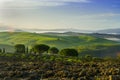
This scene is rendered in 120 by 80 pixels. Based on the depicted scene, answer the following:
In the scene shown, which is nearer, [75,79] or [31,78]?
[75,79]

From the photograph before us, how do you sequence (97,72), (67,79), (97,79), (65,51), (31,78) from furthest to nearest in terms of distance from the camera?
(65,51) < (97,72) < (31,78) < (67,79) < (97,79)

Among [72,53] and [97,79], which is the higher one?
[97,79]

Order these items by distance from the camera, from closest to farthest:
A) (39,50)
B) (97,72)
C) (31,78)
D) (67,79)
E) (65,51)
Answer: (67,79), (31,78), (97,72), (65,51), (39,50)

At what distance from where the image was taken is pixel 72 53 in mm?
112000

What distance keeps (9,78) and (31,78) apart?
2502 millimetres

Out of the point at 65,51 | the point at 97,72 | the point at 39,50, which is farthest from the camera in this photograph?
the point at 39,50

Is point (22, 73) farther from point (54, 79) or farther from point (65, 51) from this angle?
point (65, 51)

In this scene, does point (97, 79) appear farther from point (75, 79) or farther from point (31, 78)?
point (31, 78)

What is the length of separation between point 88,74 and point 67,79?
12.2 ft

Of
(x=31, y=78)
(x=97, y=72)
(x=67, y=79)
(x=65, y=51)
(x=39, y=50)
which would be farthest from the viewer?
(x=39, y=50)

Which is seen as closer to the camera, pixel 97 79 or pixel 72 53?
pixel 97 79

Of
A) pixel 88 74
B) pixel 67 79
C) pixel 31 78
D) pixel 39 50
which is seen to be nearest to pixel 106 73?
pixel 88 74

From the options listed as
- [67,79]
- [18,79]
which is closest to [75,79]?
[67,79]

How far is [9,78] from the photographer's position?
126 ft
